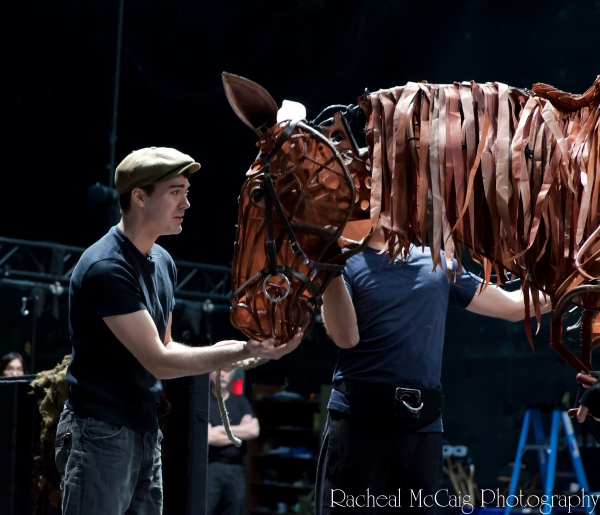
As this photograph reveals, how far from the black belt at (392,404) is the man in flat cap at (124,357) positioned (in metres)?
0.41

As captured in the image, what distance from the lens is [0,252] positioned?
7.13 meters

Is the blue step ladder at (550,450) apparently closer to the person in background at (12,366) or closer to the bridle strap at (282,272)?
the person in background at (12,366)

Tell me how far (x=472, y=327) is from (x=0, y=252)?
4.15 m

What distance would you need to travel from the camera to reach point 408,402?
2.21 metres

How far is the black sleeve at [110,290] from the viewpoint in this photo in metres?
2.05

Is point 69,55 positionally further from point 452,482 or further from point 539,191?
point 539,191

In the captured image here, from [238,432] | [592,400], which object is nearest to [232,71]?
[238,432]

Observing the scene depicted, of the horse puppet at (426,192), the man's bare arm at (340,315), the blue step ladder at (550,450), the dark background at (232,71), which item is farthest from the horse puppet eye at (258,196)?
the dark background at (232,71)

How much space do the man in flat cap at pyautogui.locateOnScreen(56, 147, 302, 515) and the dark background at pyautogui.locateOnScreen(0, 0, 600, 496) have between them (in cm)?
443

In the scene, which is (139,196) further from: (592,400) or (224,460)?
(224,460)

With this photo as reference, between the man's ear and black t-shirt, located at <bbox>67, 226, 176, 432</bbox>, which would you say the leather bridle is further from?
the man's ear

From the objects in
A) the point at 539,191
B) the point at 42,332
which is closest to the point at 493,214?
the point at 539,191

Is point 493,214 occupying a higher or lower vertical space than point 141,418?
higher

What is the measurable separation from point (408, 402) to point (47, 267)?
5.59 metres
